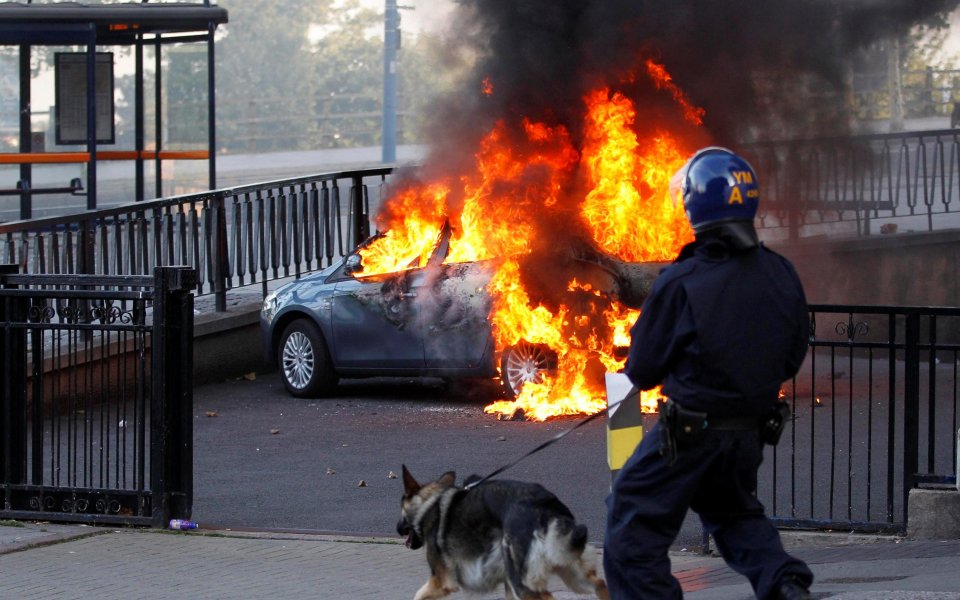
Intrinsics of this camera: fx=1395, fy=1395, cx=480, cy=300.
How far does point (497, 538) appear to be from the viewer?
532 cm

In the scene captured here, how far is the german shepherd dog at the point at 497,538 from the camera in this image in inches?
199

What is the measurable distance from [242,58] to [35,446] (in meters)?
47.1

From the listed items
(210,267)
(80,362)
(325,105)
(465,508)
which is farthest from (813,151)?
(325,105)

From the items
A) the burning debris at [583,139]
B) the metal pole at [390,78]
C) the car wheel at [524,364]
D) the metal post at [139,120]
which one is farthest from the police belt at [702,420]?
the metal pole at [390,78]

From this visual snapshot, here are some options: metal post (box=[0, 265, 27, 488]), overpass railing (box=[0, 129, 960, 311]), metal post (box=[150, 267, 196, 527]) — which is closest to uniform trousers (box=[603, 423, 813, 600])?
metal post (box=[150, 267, 196, 527])

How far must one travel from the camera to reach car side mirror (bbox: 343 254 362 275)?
1261cm

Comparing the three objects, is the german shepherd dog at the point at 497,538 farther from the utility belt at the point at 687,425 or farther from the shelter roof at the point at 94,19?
the shelter roof at the point at 94,19

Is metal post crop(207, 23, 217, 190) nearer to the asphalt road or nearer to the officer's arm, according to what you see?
the asphalt road

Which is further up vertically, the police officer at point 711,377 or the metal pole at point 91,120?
the metal pole at point 91,120

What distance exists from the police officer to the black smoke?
308 inches

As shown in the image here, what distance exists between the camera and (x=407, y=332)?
472 inches

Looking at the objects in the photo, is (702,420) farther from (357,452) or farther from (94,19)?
(94,19)

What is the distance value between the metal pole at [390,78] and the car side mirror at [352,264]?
25695 millimetres

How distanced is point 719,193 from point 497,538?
5.36 ft
